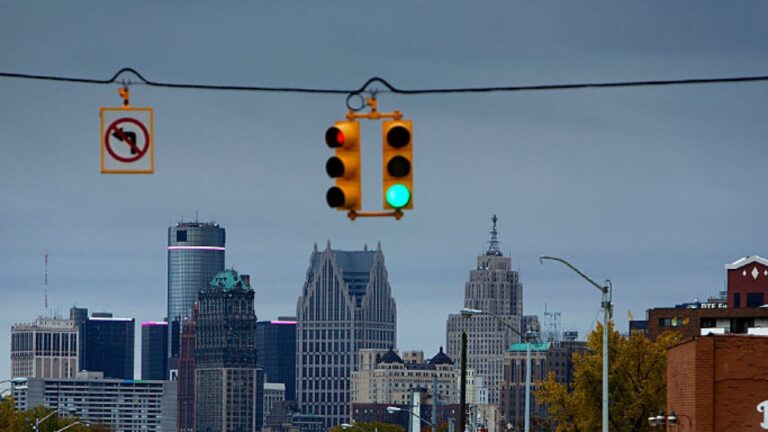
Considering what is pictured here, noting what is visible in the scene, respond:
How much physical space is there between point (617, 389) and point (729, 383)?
31.8 metres

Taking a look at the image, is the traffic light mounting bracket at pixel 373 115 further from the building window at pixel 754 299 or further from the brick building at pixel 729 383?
the building window at pixel 754 299

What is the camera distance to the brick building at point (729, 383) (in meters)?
67.7

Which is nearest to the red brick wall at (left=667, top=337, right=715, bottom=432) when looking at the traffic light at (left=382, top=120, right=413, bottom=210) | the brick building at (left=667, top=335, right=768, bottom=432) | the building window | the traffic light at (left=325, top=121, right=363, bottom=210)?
the brick building at (left=667, top=335, right=768, bottom=432)

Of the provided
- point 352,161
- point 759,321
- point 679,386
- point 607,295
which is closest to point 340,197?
point 352,161

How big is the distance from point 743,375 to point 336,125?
114 ft

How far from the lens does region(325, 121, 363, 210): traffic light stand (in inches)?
1396

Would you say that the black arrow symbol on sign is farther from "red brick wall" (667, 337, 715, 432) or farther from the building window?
the building window

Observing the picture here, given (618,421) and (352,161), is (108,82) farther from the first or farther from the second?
(618,421)

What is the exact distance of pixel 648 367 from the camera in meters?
99.8

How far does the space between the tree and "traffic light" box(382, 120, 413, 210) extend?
61.0 meters

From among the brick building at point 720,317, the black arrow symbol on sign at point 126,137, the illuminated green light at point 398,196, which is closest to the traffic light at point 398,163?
the illuminated green light at point 398,196

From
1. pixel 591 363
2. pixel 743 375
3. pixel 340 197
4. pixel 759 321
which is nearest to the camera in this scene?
pixel 340 197

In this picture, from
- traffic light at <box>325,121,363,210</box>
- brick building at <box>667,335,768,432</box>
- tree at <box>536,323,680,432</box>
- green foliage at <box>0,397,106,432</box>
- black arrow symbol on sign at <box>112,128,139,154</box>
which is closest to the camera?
traffic light at <box>325,121,363,210</box>

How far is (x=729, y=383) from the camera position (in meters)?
68.1
